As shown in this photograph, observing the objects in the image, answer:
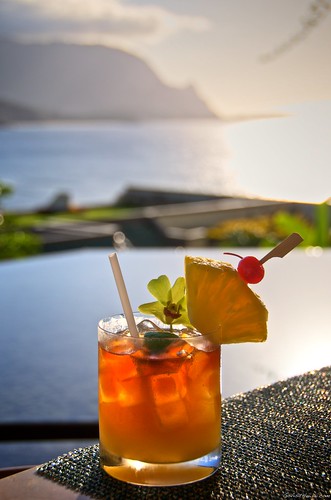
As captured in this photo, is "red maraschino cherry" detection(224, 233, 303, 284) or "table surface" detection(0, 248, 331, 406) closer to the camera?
"red maraschino cherry" detection(224, 233, 303, 284)

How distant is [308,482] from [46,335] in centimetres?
117

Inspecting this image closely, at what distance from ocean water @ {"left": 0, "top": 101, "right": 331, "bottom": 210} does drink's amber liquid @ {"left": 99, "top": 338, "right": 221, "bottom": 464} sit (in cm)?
173

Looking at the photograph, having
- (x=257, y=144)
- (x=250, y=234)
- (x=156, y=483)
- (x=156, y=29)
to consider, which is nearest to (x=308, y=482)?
(x=156, y=483)

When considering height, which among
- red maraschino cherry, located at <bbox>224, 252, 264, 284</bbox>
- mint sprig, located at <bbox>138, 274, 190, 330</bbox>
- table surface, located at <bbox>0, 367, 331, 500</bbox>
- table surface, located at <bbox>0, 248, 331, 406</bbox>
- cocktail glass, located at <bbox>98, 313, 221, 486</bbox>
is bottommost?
table surface, located at <bbox>0, 248, 331, 406</bbox>

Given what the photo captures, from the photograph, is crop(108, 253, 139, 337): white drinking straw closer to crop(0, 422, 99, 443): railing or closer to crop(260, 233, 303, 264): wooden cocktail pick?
crop(260, 233, 303, 264): wooden cocktail pick

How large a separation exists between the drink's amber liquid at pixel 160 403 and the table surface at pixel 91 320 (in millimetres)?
535

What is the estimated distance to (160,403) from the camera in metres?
0.71

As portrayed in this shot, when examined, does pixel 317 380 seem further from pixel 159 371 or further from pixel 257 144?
pixel 257 144

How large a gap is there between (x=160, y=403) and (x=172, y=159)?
5465 cm

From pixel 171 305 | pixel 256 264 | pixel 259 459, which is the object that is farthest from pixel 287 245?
pixel 259 459

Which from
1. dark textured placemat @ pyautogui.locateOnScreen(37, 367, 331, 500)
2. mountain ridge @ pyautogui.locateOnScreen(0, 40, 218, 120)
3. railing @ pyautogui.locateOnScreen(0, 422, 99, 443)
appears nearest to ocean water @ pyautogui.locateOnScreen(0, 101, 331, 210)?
railing @ pyautogui.locateOnScreen(0, 422, 99, 443)

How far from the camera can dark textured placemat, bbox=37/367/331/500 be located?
710 millimetres

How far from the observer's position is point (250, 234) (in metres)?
6.99

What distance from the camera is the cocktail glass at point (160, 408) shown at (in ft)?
2.34
